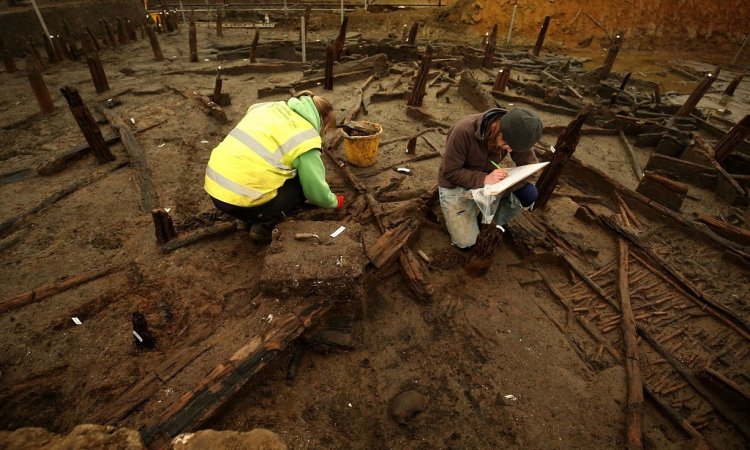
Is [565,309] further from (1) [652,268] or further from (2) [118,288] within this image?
(2) [118,288]

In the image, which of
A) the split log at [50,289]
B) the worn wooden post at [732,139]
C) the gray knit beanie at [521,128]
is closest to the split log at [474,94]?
the worn wooden post at [732,139]

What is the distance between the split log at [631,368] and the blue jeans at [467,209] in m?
1.51

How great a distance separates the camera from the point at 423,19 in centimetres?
2103

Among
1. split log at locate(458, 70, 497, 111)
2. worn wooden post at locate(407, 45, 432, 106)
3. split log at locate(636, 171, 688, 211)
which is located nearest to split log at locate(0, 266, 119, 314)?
worn wooden post at locate(407, 45, 432, 106)

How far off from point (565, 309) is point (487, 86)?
9919 millimetres

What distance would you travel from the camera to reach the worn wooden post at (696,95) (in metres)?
8.46

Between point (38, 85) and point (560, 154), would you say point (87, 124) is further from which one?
point (560, 154)

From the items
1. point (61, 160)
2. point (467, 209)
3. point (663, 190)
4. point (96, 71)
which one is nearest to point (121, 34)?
point (96, 71)

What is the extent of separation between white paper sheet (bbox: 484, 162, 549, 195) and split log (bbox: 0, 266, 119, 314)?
4.27 m

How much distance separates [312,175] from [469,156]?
1.87 meters

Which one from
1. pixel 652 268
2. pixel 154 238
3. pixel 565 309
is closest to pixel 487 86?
pixel 652 268

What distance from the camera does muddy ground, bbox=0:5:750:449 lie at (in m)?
2.66

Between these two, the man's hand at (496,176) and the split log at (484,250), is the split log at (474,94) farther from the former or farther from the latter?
the split log at (484,250)

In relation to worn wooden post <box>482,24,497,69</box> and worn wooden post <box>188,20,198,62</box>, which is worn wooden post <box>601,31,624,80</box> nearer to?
worn wooden post <box>482,24,497,69</box>
